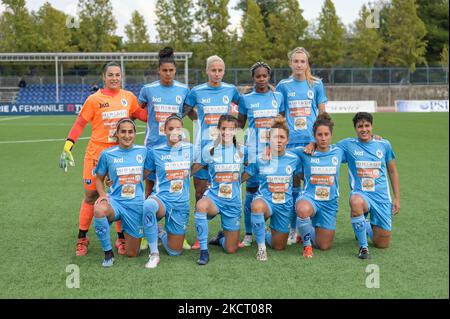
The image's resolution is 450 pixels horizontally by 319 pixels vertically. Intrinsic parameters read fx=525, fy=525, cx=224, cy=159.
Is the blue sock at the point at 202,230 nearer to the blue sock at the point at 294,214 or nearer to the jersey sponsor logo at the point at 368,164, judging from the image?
the blue sock at the point at 294,214

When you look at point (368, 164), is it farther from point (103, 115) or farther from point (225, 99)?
point (103, 115)

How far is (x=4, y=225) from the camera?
5.93 metres

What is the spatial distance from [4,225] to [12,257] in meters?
1.34

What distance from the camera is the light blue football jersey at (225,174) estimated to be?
4980 millimetres

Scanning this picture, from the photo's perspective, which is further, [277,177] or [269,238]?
[269,238]

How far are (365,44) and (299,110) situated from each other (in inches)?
1461

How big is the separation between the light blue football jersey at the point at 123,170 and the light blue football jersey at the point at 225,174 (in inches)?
26.3

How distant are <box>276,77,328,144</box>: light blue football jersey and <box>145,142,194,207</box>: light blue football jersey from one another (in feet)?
3.98

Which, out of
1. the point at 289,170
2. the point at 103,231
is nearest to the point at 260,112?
the point at 289,170

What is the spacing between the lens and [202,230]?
470 centimetres

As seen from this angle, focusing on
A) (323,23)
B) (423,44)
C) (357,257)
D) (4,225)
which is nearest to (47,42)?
(323,23)

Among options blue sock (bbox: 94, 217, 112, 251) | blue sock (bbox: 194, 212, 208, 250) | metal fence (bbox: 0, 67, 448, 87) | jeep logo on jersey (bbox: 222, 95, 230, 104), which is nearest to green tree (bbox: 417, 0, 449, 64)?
metal fence (bbox: 0, 67, 448, 87)

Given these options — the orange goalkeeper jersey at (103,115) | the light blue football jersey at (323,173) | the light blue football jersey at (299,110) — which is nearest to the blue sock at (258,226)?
the light blue football jersey at (323,173)

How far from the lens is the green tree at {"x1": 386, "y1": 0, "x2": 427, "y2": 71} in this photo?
3991cm
